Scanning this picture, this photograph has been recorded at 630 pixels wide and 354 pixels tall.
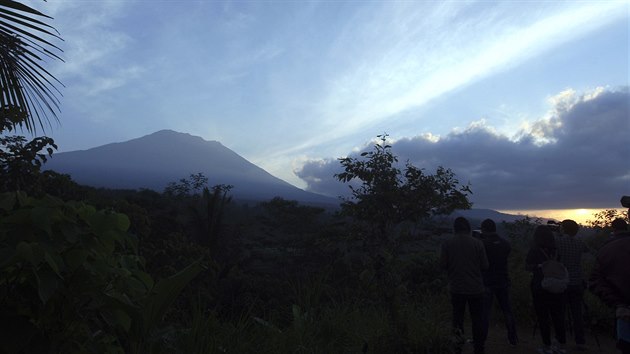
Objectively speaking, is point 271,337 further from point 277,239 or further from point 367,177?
point 277,239

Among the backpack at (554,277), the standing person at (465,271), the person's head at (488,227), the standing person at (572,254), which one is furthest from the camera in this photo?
the person's head at (488,227)

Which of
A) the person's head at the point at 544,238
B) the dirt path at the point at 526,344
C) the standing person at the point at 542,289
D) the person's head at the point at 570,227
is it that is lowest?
the dirt path at the point at 526,344

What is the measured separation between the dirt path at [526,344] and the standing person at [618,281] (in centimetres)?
328

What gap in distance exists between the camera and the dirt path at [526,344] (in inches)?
267

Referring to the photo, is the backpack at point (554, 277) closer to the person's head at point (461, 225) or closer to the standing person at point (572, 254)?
the standing person at point (572, 254)

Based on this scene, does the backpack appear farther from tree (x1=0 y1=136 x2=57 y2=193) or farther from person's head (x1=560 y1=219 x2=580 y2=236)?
tree (x1=0 y1=136 x2=57 y2=193)

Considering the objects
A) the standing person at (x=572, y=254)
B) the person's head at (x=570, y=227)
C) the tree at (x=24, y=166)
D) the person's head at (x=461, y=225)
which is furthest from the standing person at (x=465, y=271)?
the tree at (x=24, y=166)

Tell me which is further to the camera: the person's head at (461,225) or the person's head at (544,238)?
the person's head at (544,238)

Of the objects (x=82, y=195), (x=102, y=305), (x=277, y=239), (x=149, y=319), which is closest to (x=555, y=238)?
(x=149, y=319)

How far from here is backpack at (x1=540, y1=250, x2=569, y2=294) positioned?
→ 5.89 metres

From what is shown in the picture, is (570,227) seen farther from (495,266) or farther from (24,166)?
(24,166)

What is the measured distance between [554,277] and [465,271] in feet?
3.96

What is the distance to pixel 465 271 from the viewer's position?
5.76 meters

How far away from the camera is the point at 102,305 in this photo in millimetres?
1951
